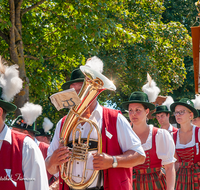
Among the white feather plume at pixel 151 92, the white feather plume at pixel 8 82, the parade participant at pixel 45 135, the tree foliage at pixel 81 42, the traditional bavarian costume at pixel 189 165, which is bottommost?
the traditional bavarian costume at pixel 189 165

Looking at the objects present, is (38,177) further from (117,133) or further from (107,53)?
(107,53)

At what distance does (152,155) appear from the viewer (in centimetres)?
451

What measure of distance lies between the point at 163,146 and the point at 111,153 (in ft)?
4.80

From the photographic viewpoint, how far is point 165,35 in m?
14.2

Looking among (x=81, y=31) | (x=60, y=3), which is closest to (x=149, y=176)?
(x=81, y=31)

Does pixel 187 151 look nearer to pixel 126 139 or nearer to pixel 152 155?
pixel 152 155

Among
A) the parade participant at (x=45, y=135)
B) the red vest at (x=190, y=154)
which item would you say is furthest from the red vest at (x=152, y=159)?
the parade participant at (x=45, y=135)

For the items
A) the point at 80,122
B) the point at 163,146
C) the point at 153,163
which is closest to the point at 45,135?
the point at 153,163

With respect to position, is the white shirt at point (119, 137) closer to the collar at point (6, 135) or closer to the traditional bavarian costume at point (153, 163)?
the collar at point (6, 135)

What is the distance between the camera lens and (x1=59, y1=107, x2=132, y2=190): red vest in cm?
315

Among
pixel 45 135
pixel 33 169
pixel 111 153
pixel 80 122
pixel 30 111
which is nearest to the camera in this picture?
pixel 33 169

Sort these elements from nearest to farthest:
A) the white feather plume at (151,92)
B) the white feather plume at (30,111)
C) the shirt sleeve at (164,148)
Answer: the shirt sleeve at (164,148) → the white feather plume at (30,111) → the white feather plume at (151,92)

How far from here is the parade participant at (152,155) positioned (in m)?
4.39

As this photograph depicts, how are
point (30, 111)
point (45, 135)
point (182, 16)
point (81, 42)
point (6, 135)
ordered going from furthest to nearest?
point (182, 16)
point (45, 135)
point (81, 42)
point (30, 111)
point (6, 135)
